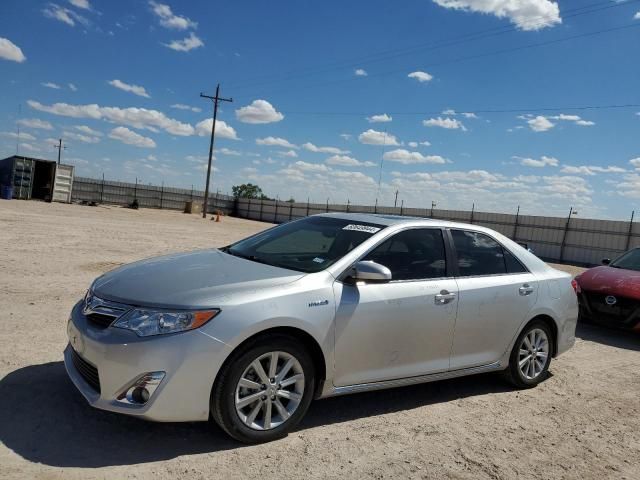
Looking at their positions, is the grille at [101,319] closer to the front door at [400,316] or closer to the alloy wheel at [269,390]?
the alloy wheel at [269,390]

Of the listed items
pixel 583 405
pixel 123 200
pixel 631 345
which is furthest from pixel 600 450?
pixel 123 200

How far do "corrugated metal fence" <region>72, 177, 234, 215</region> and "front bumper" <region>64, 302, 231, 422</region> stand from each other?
47402 millimetres

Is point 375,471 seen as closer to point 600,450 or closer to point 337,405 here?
point 337,405

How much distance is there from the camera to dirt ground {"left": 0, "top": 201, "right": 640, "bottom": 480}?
316 cm

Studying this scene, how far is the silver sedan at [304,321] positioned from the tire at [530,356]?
0.01 metres

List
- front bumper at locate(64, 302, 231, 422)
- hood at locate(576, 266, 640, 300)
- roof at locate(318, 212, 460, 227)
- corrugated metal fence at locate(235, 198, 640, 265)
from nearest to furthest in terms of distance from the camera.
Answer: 1. front bumper at locate(64, 302, 231, 422)
2. roof at locate(318, 212, 460, 227)
3. hood at locate(576, 266, 640, 300)
4. corrugated metal fence at locate(235, 198, 640, 265)

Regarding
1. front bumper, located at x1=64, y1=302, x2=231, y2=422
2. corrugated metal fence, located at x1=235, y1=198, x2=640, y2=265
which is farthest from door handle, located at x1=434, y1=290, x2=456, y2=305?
corrugated metal fence, located at x1=235, y1=198, x2=640, y2=265

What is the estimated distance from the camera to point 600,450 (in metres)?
3.89

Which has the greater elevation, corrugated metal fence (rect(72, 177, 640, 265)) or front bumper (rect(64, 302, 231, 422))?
corrugated metal fence (rect(72, 177, 640, 265))

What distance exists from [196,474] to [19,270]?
692 centimetres

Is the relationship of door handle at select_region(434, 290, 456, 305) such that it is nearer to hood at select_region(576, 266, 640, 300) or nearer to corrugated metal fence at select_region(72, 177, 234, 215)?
hood at select_region(576, 266, 640, 300)

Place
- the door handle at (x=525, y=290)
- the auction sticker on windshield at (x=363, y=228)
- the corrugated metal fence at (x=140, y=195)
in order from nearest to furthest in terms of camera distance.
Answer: the auction sticker on windshield at (x=363, y=228)
the door handle at (x=525, y=290)
the corrugated metal fence at (x=140, y=195)

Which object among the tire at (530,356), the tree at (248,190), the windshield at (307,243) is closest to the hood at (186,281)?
the windshield at (307,243)

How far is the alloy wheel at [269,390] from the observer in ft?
11.2
